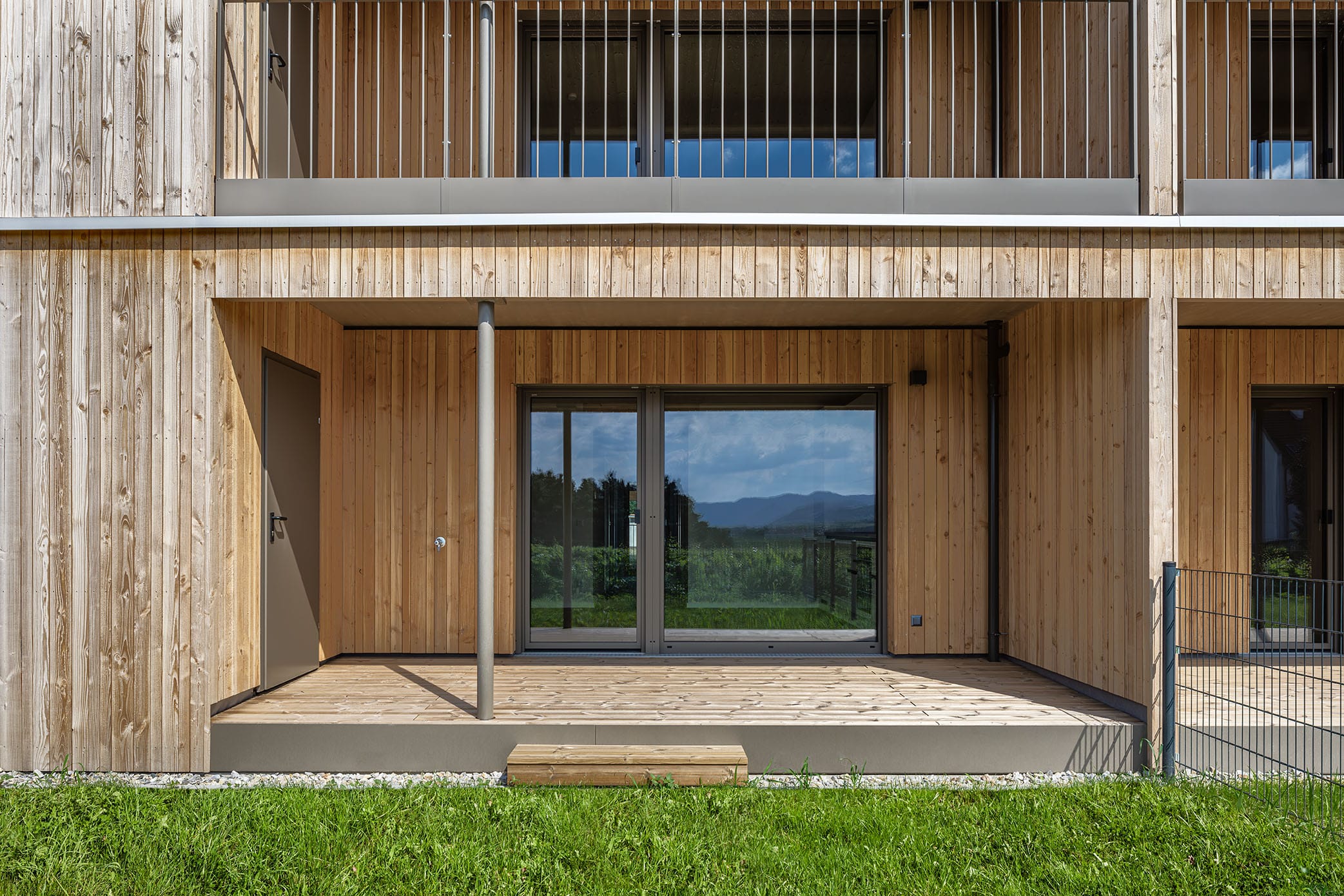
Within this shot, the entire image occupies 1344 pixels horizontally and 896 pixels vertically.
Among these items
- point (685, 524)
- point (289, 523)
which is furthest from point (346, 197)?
point (685, 524)

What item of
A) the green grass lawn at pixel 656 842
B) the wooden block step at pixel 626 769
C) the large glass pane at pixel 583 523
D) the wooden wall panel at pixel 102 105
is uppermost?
the wooden wall panel at pixel 102 105

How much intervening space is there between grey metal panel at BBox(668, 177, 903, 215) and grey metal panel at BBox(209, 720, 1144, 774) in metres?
2.67

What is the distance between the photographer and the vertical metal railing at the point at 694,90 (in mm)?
5371

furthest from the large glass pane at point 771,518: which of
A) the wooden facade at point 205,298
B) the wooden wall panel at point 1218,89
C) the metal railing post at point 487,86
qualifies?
the wooden wall panel at point 1218,89

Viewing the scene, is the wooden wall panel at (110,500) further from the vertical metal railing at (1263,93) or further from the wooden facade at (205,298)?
the vertical metal railing at (1263,93)

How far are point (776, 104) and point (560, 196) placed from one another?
102 inches

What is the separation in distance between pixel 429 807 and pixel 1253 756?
3.94 metres

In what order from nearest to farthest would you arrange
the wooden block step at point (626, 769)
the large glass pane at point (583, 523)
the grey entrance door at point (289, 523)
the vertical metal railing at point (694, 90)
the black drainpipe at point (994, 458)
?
Result: 1. the wooden block step at point (626, 769)
2. the grey entrance door at point (289, 523)
3. the vertical metal railing at point (694, 90)
4. the black drainpipe at point (994, 458)
5. the large glass pane at point (583, 523)

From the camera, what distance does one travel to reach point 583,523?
568 centimetres

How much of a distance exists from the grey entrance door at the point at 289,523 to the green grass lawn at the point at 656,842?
1.20 metres

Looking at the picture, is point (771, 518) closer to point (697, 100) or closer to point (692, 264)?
point (692, 264)

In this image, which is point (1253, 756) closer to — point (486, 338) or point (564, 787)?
point (564, 787)

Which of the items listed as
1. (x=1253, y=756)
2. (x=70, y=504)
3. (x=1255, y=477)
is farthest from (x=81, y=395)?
(x=1255, y=477)

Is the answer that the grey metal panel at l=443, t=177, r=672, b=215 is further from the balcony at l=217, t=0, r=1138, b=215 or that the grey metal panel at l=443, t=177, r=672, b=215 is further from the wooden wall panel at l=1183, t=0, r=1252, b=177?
the wooden wall panel at l=1183, t=0, r=1252, b=177
